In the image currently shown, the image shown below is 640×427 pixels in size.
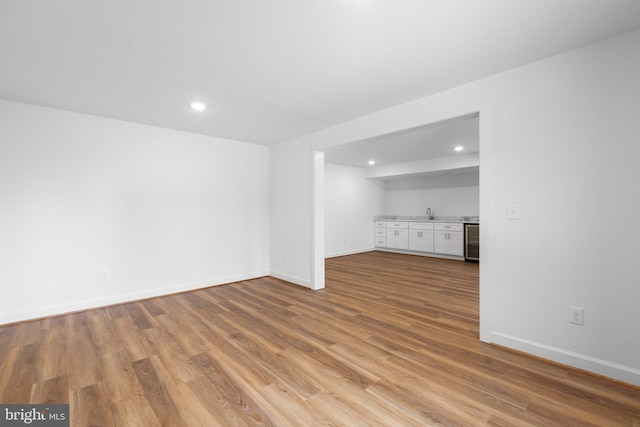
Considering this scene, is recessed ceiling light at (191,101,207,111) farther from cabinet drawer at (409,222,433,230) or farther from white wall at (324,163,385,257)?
cabinet drawer at (409,222,433,230)

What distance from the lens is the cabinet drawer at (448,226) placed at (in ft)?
21.2

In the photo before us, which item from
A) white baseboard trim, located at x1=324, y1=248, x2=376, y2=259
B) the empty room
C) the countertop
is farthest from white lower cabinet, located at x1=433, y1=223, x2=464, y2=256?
the empty room

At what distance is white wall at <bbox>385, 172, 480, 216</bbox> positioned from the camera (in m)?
7.11

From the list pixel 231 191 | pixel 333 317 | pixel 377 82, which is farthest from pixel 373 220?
pixel 377 82

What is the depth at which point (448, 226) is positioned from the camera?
662 cm

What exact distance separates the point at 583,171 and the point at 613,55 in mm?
801

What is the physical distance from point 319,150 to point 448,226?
165 inches

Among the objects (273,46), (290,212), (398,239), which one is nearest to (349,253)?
(398,239)

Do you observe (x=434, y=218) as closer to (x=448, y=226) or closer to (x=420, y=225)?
(x=420, y=225)

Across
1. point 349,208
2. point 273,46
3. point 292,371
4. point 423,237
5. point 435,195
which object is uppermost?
point 273,46

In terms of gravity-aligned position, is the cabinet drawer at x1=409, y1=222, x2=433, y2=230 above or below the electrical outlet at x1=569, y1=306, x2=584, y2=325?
above

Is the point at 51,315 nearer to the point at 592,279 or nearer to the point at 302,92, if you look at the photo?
the point at 302,92

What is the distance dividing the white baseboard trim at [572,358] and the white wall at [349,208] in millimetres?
4902

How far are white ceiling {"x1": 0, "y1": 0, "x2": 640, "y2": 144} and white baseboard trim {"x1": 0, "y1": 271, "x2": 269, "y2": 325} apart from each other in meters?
2.29
